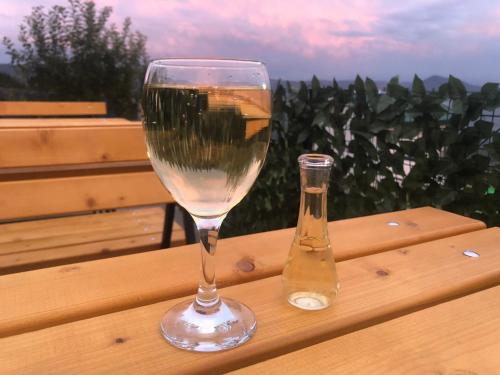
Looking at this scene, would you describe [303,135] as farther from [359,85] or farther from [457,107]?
[457,107]

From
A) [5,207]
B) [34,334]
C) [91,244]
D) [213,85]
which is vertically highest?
[213,85]

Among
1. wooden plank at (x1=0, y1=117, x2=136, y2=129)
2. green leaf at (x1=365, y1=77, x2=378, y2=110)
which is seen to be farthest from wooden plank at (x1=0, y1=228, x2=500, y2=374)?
green leaf at (x1=365, y1=77, x2=378, y2=110)

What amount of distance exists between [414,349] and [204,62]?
0.35m

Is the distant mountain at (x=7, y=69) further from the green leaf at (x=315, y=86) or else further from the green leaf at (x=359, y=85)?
the green leaf at (x=359, y=85)

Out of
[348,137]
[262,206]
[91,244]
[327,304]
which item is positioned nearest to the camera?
[327,304]

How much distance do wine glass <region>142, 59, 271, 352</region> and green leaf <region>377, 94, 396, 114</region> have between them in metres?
1.53

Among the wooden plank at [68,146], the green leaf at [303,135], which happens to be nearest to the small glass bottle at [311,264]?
the wooden plank at [68,146]

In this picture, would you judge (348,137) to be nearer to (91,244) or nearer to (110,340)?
(91,244)

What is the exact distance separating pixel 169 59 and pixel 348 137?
1.89 metres

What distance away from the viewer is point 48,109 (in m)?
3.41

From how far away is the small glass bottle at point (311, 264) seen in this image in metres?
0.56

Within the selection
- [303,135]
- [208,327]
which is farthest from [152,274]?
[303,135]

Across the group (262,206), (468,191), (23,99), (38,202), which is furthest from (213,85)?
(23,99)

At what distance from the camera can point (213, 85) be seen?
1.37 ft
